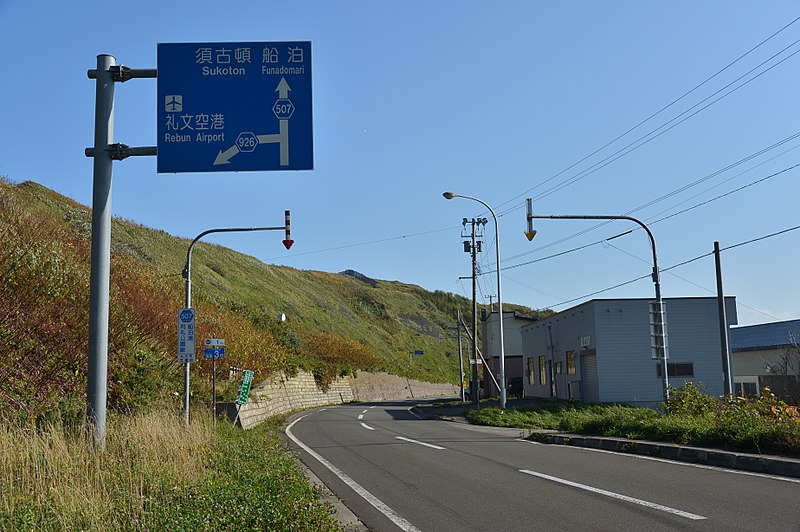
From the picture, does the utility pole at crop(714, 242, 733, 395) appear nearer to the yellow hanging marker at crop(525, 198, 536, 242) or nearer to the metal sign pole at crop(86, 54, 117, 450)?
the yellow hanging marker at crop(525, 198, 536, 242)

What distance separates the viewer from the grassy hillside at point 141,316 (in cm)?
1433

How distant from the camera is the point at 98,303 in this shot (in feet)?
26.6

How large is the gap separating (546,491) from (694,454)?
175 inches

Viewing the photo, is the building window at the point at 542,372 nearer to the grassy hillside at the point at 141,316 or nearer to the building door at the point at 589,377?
the building door at the point at 589,377

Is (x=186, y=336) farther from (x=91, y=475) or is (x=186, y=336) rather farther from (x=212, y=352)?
(x=91, y=475)

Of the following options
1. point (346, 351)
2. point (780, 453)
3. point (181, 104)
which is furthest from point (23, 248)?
point (346, 351)

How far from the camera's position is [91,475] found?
7.67 metres

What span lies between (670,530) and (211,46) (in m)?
8.10

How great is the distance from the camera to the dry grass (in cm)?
618

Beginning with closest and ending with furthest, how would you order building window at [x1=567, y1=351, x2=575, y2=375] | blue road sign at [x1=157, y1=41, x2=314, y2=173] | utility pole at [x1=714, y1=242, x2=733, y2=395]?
1. blue road sign at [x1=157, y1=41, x2=314, y2=173]
2. utility pole at [x1=714, y1=242, x2=733, y2=395]
3. building window at [x1=567, y1=351, x2=575, y2=375]

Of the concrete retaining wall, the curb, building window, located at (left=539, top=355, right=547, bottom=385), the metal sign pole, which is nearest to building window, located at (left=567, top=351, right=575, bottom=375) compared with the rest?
building window, located at (left=539, top=355, right=547, bottom=385)

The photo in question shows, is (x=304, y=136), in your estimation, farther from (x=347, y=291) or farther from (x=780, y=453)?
(x=347, y=291)

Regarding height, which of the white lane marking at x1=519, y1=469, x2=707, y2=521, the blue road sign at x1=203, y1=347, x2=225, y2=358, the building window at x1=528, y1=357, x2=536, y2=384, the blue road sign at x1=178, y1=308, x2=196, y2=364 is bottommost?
the white lane marking at x1=519, y1=469, x2=707, y2=521

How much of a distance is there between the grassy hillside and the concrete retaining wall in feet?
3.40
